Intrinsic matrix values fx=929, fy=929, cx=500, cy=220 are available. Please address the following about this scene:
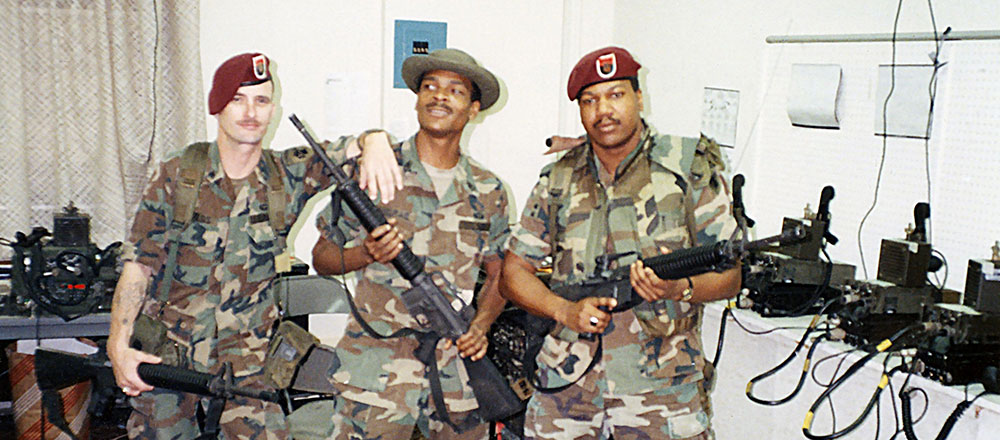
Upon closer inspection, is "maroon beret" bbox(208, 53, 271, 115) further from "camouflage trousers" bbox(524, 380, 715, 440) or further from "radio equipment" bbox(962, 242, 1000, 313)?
"radio equipment" bbox(962, 242, 1000, 313)

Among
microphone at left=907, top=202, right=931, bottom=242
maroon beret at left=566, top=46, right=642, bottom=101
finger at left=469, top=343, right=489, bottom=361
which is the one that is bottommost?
finger at left=469, top=343, right=489, bottom=361

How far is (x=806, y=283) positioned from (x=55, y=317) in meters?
2.88

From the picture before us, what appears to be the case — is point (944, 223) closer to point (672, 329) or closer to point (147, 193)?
point (672, 329)

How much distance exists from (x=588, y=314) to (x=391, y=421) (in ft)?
2.13

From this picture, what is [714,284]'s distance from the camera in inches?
98.3

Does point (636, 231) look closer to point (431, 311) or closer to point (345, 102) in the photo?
point (431, 311)

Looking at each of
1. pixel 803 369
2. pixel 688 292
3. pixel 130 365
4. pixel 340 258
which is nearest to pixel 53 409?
pixel 130 365

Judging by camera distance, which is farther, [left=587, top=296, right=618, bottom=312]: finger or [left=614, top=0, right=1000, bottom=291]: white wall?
[left=614, top=0, right=1000, bottom=291]: white wall

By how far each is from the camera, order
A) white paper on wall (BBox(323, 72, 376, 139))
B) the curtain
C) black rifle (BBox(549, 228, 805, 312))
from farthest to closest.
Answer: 1. white paper on wall (BBox(323, 72, 376, 139))
2. the curtain
3. black rifle (BBox(549, 228, 805, 312))

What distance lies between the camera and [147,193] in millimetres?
2709

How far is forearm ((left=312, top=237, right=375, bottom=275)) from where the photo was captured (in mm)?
2727

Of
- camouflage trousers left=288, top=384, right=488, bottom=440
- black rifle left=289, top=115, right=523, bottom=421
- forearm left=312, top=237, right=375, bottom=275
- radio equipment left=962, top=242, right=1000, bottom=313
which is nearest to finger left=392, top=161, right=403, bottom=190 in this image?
black rifle left=289, top=115, right=523, bottom=421

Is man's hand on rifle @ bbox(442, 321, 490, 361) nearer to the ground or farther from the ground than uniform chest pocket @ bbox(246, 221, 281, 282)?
nearer to the ground

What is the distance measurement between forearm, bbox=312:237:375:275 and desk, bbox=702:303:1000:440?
1.49 m
